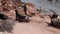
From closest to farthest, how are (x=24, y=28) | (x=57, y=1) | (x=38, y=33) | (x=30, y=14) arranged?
(x=38, y=33)
(x=24, y=28)
(x=30, y=14)
(x=57, y=1)

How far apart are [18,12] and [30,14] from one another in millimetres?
1109

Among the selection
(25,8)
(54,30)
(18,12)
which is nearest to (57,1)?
(25,8)

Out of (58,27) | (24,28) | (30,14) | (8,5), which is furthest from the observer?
(8,5)

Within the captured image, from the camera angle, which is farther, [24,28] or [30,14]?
[30,14]

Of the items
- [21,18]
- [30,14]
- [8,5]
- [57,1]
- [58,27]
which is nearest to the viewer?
[58,27]

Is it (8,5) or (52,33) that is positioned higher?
(8,5)

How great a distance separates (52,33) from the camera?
18.7ft

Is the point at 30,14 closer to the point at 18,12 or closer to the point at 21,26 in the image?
the point at 18,12

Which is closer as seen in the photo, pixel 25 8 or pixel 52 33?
pixel 52 33

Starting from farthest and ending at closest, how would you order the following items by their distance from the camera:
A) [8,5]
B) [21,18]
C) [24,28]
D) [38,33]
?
1. [8,5]
2. [21,18]
3. [24,28]
4. [38,33]

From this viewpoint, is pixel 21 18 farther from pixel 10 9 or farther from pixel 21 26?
pixel 10 9

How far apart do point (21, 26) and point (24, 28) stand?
23cm

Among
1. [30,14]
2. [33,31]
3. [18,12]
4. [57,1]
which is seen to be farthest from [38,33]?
[57,1]

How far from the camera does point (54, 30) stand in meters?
6.11
